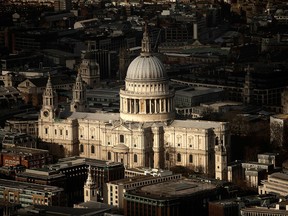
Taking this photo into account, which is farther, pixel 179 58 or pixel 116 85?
pixel 179 58

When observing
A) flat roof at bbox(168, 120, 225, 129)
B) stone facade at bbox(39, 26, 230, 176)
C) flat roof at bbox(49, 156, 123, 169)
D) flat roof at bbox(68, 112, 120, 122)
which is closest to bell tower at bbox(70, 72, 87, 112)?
flat roof at bbox(68, 112, 120, 122)

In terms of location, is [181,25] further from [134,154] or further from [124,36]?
[134,154]

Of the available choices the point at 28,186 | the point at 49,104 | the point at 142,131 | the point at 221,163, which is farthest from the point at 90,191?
the point at 49,104

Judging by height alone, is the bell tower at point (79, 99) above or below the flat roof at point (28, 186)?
above

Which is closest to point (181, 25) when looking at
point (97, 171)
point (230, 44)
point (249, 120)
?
point (230, 44)

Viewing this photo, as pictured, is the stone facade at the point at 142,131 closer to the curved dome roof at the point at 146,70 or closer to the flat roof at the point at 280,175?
the curved dome roof at the point at 146,70

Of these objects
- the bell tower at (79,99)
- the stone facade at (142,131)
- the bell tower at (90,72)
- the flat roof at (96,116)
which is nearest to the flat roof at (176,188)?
the stone facade at (142,131)
